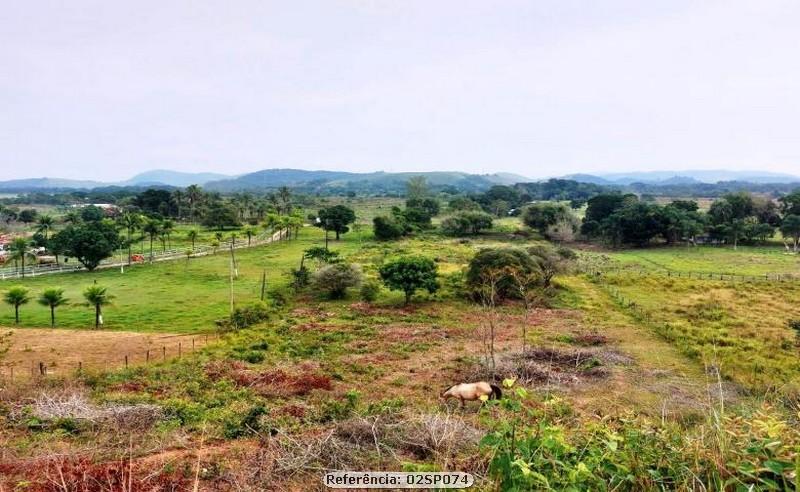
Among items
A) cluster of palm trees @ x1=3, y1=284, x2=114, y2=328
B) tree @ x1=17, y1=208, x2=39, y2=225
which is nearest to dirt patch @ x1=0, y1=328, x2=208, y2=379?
cluster of palm trees @ x1=3, y1=284, x2=114, y2=328

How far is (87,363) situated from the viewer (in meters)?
19.1

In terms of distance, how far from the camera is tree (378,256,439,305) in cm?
2962

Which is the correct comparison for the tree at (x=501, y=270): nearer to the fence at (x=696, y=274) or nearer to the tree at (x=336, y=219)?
the fence at (x=696, y=274)

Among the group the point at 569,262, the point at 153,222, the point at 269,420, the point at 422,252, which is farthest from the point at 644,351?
the point at 153,222

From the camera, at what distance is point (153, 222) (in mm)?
49188

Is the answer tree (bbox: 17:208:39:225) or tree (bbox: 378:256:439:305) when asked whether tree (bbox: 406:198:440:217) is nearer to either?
tree (bbox: 378:256:439:305)

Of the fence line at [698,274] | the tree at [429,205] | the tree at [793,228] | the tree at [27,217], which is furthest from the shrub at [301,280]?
the tree at [27,217]

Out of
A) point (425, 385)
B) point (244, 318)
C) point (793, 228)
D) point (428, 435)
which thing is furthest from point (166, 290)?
point (793, 228)

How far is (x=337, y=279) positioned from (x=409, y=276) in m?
5.21

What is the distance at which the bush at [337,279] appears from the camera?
31.9m

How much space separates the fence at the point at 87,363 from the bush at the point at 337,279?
35.7 ft

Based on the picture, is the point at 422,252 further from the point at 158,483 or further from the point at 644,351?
the point at 158,483

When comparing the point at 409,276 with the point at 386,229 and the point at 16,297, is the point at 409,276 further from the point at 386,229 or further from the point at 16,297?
the point at 386,229

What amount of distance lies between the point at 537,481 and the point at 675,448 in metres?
1.00
